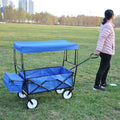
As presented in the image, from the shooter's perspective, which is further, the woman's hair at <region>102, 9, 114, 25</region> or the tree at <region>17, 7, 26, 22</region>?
the tree at <region>17, 7, 26, 22</region>

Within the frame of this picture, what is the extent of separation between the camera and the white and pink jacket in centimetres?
401

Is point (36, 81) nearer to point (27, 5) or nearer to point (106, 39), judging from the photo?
point (106, 39)

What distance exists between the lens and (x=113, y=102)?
381 centimetres

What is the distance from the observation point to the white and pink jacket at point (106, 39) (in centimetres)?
401

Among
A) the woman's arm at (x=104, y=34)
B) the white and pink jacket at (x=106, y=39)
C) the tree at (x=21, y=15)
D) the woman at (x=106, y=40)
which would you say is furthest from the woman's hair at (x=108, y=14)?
the tree at (x=21, y=15)

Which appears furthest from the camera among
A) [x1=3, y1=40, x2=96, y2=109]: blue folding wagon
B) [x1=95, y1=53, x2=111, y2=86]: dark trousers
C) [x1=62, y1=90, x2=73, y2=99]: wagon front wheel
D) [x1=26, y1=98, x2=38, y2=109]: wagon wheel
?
[x1=95, y1=53, x2=111, y2=86]: dark trousers

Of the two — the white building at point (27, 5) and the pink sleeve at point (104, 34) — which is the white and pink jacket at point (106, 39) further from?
the white building at point (27, 5)

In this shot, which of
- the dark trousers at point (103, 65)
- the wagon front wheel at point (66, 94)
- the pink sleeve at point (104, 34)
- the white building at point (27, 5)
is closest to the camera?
the wagon front wheel at point (66, 94)

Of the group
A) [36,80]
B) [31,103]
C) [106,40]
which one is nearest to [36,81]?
[36,80]

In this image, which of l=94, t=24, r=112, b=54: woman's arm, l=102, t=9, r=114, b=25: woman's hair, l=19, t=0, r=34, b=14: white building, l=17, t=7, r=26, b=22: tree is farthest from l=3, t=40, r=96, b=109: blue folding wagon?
l=19, t=0, r=34, b=14: white building

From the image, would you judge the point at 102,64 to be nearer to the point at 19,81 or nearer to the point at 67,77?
the point at 67,77

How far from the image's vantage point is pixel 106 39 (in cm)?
409

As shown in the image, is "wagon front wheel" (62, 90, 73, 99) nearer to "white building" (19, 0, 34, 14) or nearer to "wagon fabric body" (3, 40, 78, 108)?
"wagon fabric body" (3, 40, 78, 108)

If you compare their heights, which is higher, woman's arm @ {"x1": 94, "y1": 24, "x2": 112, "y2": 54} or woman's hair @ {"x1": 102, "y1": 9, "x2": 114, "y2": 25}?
woman's hair @ {"x1": 102, "y1": 9, "x2": 114, "y2": 25}
